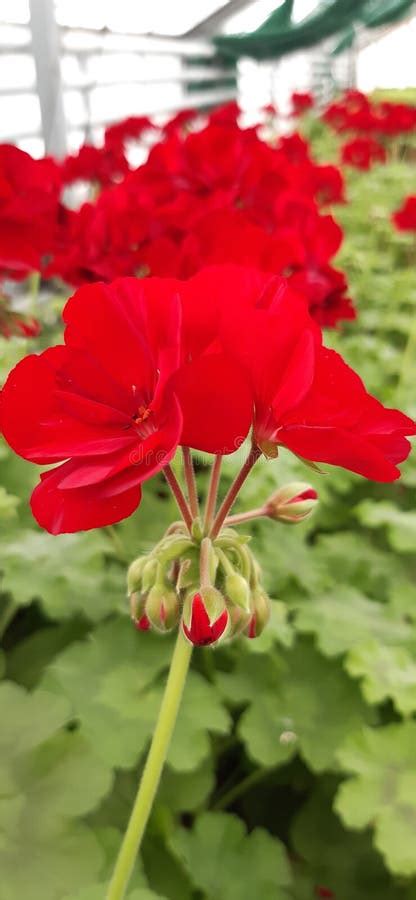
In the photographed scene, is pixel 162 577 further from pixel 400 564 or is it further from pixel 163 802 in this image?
pixel 400 564

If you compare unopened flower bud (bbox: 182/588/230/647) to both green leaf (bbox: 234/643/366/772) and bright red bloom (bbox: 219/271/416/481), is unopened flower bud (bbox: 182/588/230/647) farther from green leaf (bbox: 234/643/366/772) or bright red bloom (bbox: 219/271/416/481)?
green leaf (bbox: 234/643/366/772)

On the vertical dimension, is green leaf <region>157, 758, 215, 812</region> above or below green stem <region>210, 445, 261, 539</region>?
below

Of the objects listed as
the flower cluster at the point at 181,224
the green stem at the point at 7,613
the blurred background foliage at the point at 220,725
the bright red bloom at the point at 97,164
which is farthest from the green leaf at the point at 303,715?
the bright red bloom at the point at 97,164

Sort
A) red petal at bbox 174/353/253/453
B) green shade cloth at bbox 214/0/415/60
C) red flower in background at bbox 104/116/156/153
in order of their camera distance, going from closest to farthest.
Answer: red petal at bbox 174/353/253/453, red flower in background at bbox 104/116/156/153, green shade cloth at bbox 214/0/415/60

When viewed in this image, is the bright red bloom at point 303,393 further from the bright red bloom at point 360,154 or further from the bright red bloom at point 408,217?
the bright red bloom at point 360,154

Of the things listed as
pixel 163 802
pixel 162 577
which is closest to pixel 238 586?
pixel 162 577

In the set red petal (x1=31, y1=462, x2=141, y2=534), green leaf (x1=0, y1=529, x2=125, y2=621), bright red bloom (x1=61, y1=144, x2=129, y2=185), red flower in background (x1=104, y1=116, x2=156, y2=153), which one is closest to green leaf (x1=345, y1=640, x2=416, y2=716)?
green leaf (x1=0, y1=529, x2=125, y2=621)

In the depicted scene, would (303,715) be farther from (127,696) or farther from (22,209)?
(22,209)
